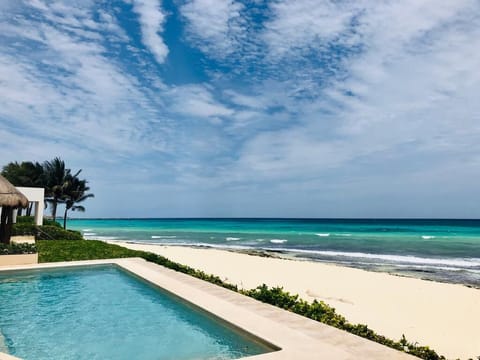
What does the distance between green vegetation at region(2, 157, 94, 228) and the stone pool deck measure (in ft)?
88.8

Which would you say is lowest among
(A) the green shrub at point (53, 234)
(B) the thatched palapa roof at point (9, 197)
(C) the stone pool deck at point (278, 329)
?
(C) the stone pool deck at point (278, 329)

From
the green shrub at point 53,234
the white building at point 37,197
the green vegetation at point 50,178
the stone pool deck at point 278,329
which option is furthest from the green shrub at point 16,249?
the green vegetation at point 50,178

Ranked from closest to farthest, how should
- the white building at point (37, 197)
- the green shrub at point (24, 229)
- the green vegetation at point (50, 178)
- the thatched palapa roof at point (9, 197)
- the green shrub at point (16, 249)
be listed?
1. the green shrub at point (16, 249)
2. the thatched palapa roof at point (9, 197)
3. the green shrub at point (24, 229)
4. the white building at point (37, 197)
5. the green vegetation at point (50, 178)

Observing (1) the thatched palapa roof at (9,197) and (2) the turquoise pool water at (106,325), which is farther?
(1) the thatched palapa roof at (9,197)

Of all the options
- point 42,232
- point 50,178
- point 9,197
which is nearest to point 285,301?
point 9,197

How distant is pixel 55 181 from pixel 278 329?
106ft

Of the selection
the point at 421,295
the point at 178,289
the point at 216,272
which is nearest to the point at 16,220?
the point at 216,272

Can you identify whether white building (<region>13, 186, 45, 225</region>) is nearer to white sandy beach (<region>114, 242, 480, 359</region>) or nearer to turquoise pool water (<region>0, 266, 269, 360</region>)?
white sandy beach (<region>114, 242, 480, 359</region>)

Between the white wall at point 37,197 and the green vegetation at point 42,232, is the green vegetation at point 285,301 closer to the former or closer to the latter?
the green vegetation at point 42,232

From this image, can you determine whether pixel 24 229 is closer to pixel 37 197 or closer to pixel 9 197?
pixel 37 197

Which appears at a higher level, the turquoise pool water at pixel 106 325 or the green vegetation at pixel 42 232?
the green vegetation at pixel 42 232

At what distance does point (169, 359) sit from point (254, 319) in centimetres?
176

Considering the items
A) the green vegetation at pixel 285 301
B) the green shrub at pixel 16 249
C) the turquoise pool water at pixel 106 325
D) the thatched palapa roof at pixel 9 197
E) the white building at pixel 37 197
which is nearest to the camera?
the green vegetation at pixel 285 301

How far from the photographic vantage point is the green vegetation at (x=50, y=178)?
32469 millimetres
